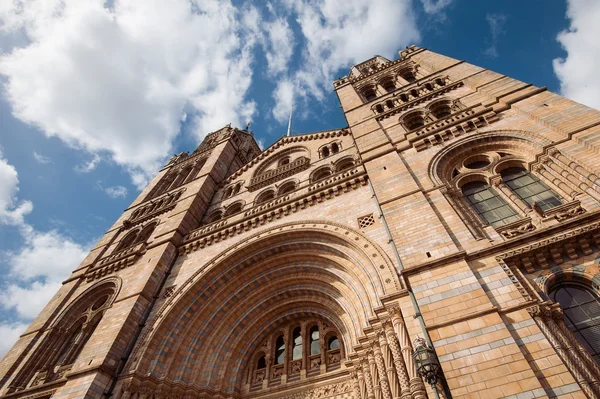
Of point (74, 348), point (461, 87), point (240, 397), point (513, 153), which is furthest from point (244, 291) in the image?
point (461, 87)

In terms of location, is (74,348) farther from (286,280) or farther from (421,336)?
(421,336)

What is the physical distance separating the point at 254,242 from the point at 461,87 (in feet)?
32.6

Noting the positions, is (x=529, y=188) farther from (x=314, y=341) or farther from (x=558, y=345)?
(x=314, y=341)

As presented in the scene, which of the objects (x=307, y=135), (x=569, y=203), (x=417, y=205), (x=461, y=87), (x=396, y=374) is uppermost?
(x=307, y=135)

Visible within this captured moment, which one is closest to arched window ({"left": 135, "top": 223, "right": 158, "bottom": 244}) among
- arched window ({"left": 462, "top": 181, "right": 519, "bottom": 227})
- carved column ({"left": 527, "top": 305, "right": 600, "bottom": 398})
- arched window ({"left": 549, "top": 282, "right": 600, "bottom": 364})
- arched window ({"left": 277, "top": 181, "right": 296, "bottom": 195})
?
arched window ({"left": 277, "top": 181, "right": 296, "bottom": 195})

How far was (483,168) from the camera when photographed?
9430 millimetres

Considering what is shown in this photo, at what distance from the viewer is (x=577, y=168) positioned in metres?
7.43

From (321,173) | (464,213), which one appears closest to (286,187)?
(321,173)

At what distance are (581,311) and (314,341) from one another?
7.02 metres

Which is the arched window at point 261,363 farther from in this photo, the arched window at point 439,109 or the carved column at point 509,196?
the arched window at point 439,109

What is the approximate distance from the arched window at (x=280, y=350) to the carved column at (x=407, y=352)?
17.3 feet

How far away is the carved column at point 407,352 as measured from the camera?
17.1 ft

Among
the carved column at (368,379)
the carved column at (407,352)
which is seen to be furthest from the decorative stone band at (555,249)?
the carved column at (368,379)

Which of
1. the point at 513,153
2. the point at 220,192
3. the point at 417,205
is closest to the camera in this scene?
the point at 417,205
